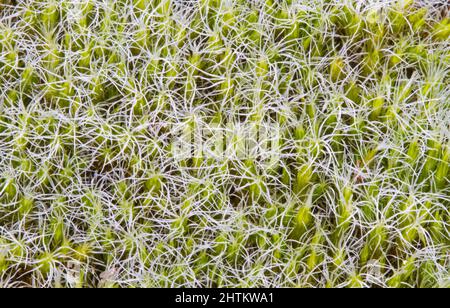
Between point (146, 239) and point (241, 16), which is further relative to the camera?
point (241, 16)

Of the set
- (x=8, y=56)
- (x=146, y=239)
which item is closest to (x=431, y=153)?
(x=146, y=239)

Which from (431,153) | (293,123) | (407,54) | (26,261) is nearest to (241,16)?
(293,123)

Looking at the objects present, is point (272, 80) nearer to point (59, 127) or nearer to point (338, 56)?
point (338, 56)

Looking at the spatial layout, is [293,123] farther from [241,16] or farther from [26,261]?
[26,261]

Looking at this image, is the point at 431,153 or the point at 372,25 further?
the point at 372,25

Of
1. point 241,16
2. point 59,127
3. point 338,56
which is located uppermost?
point 241,16

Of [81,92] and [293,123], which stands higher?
[81,92]
